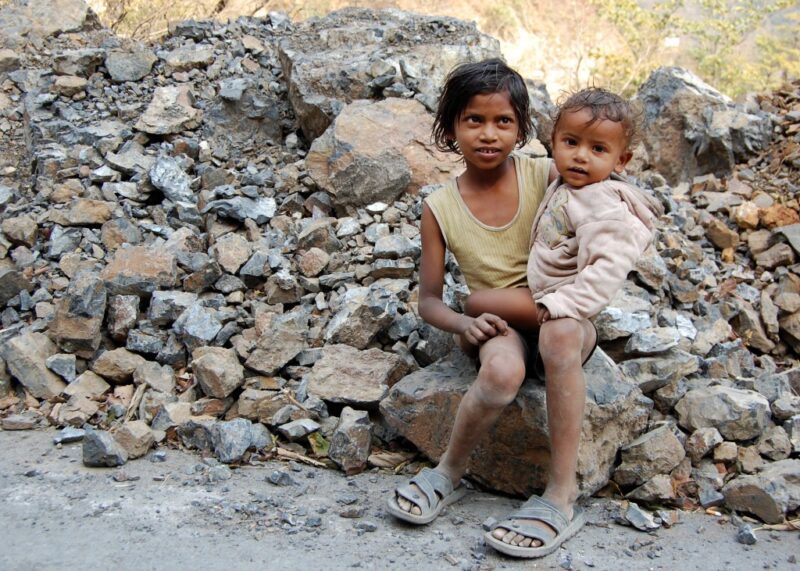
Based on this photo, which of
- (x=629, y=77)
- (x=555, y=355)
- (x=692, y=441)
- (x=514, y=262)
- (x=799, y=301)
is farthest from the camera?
(x=629, y=77)

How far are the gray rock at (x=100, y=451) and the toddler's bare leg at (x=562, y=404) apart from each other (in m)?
1.36

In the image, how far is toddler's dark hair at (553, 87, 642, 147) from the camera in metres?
2.27

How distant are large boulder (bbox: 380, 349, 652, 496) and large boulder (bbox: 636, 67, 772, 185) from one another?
9.57 feet

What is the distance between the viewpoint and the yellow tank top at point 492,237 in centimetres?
254

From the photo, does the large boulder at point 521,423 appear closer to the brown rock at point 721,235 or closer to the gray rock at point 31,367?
the gray rock at point 31,367

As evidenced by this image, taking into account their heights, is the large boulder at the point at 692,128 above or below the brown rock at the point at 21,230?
above

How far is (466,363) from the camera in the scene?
2.83m

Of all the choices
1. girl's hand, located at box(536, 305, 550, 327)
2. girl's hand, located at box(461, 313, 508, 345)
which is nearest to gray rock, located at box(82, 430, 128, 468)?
girl's hand, located at box(461, 313, 508, 345)

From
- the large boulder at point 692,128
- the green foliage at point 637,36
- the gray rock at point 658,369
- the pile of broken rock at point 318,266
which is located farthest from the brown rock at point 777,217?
the green foliage at point 637,36

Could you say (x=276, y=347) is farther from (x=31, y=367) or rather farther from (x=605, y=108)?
(x=605, y=108)

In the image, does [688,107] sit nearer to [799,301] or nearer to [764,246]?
[764,246]

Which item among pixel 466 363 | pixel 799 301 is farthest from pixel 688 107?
pixel 466 363

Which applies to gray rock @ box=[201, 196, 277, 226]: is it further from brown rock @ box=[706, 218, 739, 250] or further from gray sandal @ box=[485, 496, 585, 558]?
brown rock @ box=[706, 218, 739, 250]

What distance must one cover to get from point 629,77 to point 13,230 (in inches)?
392
